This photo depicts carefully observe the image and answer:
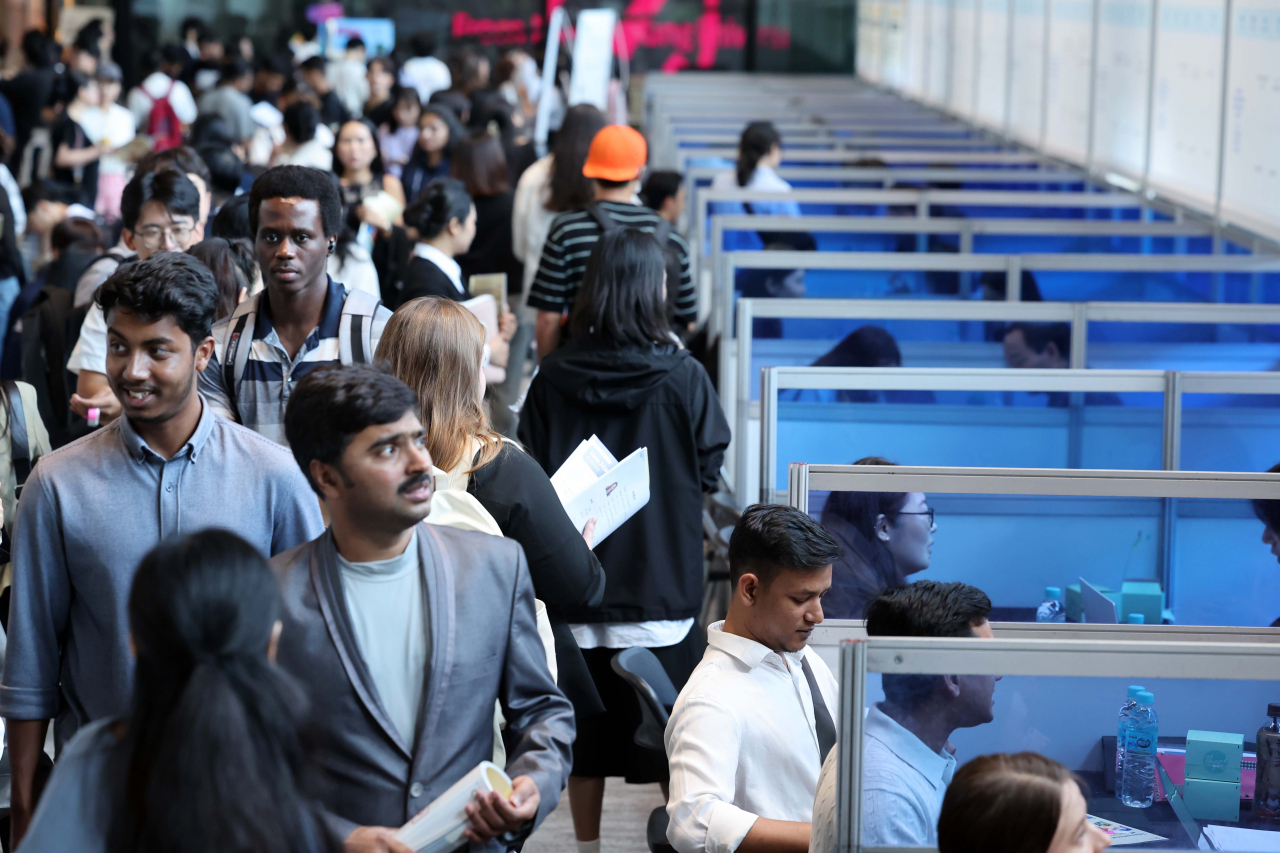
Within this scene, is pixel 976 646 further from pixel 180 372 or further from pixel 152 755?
pixel 180 372

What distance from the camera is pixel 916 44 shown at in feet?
56.5

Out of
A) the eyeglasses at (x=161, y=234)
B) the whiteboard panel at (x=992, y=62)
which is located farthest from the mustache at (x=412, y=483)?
the whiteboard panel at (x=992, y=62)

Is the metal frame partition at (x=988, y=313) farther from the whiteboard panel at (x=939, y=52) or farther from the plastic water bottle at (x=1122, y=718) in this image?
the whiteboard panel at (x=939, y=52)

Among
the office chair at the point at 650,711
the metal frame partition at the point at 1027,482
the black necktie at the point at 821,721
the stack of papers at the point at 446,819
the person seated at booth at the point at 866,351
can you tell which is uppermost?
the person seated at booth at the point at 866,351

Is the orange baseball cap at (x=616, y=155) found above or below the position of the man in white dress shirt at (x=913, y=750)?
above

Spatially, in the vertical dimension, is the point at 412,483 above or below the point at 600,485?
above

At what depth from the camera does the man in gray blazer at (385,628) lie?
70.5 inches

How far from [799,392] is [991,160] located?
5846mm

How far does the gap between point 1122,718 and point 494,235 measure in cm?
463

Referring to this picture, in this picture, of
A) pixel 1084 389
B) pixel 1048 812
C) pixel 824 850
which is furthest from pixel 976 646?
pixel 1084 389

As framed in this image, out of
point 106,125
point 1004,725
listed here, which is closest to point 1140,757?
point 1004,725

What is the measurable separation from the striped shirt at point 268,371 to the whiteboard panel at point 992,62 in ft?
34.5

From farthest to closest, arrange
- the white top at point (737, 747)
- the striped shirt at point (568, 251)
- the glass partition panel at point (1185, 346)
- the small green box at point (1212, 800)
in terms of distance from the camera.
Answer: the striped shirt at point (568, 251), the glass partition panel at point (1185, 346), the white top at point (737, 747), the small green box at point (1212, 800)

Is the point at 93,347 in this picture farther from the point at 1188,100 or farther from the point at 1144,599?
the point at 1188,100
